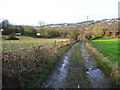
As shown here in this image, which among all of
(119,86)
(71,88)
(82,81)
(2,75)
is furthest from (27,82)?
(119,86)

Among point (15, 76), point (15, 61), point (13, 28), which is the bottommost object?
point (15, 76)

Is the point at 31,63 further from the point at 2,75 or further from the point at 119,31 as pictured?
the point at 119,31

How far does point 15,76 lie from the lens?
29.9 feet

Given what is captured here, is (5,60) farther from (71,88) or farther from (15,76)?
(71,88)

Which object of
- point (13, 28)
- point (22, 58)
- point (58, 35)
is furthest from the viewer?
point (58, 35)

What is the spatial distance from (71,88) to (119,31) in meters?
92.6

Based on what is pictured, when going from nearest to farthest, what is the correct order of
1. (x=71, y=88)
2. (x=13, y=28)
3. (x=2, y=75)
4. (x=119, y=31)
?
(x=2, y=75) < (x=71, y=88) < (x=13, y=28) < (x=119, y=31)

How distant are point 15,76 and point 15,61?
1.52 meters

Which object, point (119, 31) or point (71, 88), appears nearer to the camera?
point (71, 88)

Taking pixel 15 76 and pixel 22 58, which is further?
pixel 22 58

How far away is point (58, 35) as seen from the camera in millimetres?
101875

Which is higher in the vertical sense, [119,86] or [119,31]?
[119,31]

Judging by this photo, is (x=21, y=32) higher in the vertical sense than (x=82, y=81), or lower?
higher

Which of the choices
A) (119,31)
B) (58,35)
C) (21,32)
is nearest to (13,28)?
(21,32)
